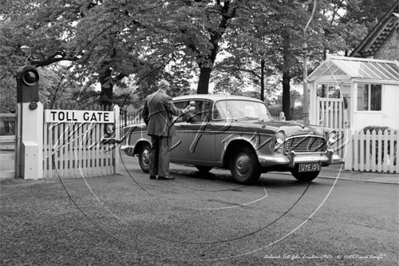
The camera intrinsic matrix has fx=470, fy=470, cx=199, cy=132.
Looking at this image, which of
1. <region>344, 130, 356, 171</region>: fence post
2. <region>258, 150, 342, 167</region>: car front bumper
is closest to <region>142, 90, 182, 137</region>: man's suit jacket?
<region>258, 150, 342, 167</region>: car front bumper

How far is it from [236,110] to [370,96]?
9020 millimetres

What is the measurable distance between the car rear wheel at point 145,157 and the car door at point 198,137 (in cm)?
94

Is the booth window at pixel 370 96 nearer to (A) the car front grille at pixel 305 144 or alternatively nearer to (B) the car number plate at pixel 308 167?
(A) the car front grille at pixel 305 144

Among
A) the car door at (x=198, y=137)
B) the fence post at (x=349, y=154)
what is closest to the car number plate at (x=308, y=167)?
the car door at (x=198, y=137)

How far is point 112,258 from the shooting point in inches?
166

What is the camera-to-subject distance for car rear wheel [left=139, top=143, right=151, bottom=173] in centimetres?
1131

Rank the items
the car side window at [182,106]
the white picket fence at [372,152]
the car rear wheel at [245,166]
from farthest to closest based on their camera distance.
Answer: the white picket fence at [372,152] < the car side window at [182,106] < the car rear wheel at [245,166]

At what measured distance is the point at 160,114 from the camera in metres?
9.74

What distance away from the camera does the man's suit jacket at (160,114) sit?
9523mm

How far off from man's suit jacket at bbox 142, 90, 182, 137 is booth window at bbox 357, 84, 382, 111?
1012cm

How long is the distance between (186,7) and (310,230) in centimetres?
1578

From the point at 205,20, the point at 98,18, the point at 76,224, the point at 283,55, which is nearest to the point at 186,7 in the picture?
the point at 205,20

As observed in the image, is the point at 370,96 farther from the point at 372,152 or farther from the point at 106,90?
the point at 106,90

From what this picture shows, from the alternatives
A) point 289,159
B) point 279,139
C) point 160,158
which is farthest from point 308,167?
point 160,158
